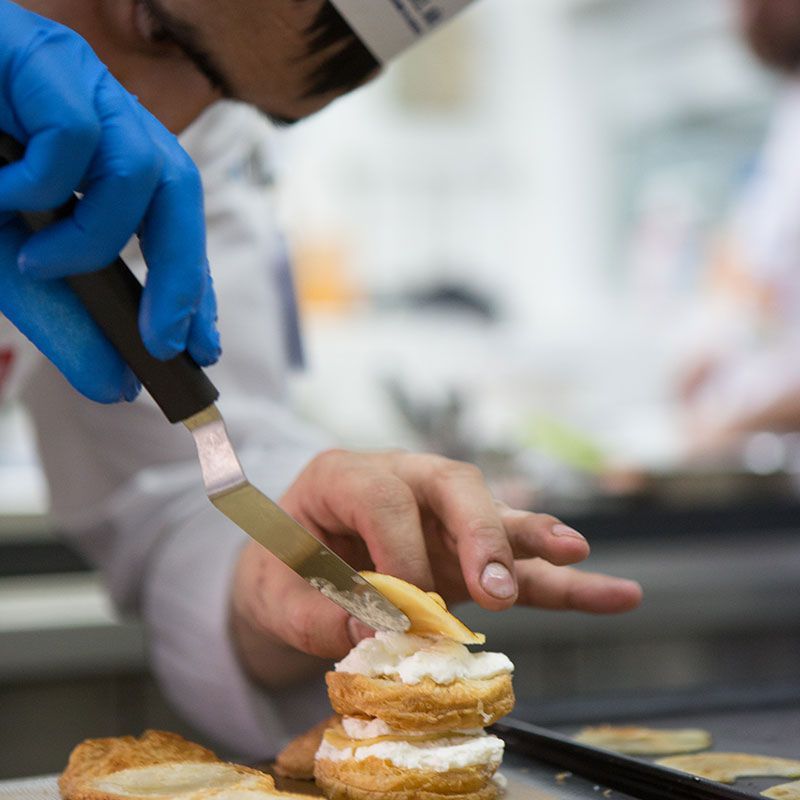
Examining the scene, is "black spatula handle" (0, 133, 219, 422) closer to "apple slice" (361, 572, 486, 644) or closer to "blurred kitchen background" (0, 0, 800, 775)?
"apple slice" (361, 572, 486, 644)

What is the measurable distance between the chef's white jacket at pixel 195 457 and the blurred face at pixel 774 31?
5.65 ft

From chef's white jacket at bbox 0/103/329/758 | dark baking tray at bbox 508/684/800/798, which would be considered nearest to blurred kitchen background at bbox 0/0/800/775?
chef's white jacket at bbox 0/103/329/758

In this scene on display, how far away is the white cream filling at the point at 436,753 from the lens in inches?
31.6

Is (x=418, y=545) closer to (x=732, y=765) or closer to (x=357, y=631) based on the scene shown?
(x=357, y=631)

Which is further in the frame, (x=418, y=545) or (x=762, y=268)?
(x=762, y=268)

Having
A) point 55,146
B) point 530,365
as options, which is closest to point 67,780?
point 55,146

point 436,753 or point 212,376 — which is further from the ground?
point 212,376

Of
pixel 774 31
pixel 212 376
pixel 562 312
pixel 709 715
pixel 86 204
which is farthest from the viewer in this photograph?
pixel 562 312

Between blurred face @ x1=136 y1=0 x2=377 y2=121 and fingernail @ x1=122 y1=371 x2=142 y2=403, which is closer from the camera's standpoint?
fingernail @ x1=122 y1=371 x2=142 y2=403

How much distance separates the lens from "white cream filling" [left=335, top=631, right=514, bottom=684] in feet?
2.68

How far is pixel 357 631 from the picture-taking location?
97 cm

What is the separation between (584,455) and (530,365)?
0.38m

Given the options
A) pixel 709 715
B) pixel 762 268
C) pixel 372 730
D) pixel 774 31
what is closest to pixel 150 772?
pixel 372 730

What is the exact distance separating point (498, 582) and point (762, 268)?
231cm
